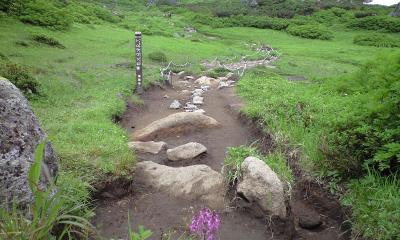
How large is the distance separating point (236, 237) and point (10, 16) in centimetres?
2622

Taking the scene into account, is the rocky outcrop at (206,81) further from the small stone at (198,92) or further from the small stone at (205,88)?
the small stone at (198,92)

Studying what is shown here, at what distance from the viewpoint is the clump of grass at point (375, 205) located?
18.1 feet

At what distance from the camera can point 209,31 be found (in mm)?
42312

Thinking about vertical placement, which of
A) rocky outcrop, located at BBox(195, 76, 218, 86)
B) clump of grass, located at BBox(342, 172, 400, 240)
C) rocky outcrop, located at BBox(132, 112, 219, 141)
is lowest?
rocky outcrop, located at BBox(195, 76, 218, 86)

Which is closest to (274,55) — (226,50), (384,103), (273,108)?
(226,50)

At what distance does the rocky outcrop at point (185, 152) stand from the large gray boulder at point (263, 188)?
6.82 feet

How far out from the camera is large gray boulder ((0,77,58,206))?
15.9 ft

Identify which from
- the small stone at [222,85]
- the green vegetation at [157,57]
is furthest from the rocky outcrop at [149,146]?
the green vegetation at [157,57]

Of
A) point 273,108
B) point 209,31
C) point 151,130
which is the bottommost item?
point 209,31

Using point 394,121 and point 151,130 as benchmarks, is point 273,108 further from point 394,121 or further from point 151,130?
point 394,121

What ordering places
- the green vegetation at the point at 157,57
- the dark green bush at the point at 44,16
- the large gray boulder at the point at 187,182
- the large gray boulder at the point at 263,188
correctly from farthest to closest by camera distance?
1. the dark green bush at the point at 44,16
2. the green vegetation at the point at 157,57
3. the large gray boulder at the point at 187,182
4. the large gray boulder at the point at 263,188

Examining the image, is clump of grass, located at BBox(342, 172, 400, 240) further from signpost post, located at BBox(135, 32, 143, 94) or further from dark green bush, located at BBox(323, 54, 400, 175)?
Result: signpost post, located at BBox(135, 32, 143, 94)

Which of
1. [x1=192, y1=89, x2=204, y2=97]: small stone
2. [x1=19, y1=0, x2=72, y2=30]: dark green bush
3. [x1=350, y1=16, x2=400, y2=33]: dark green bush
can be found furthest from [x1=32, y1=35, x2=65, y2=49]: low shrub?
[x1=350, y1=16, x2=400, y2=33]: dark green bush

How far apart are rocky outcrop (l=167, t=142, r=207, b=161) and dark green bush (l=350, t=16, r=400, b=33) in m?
39.6
